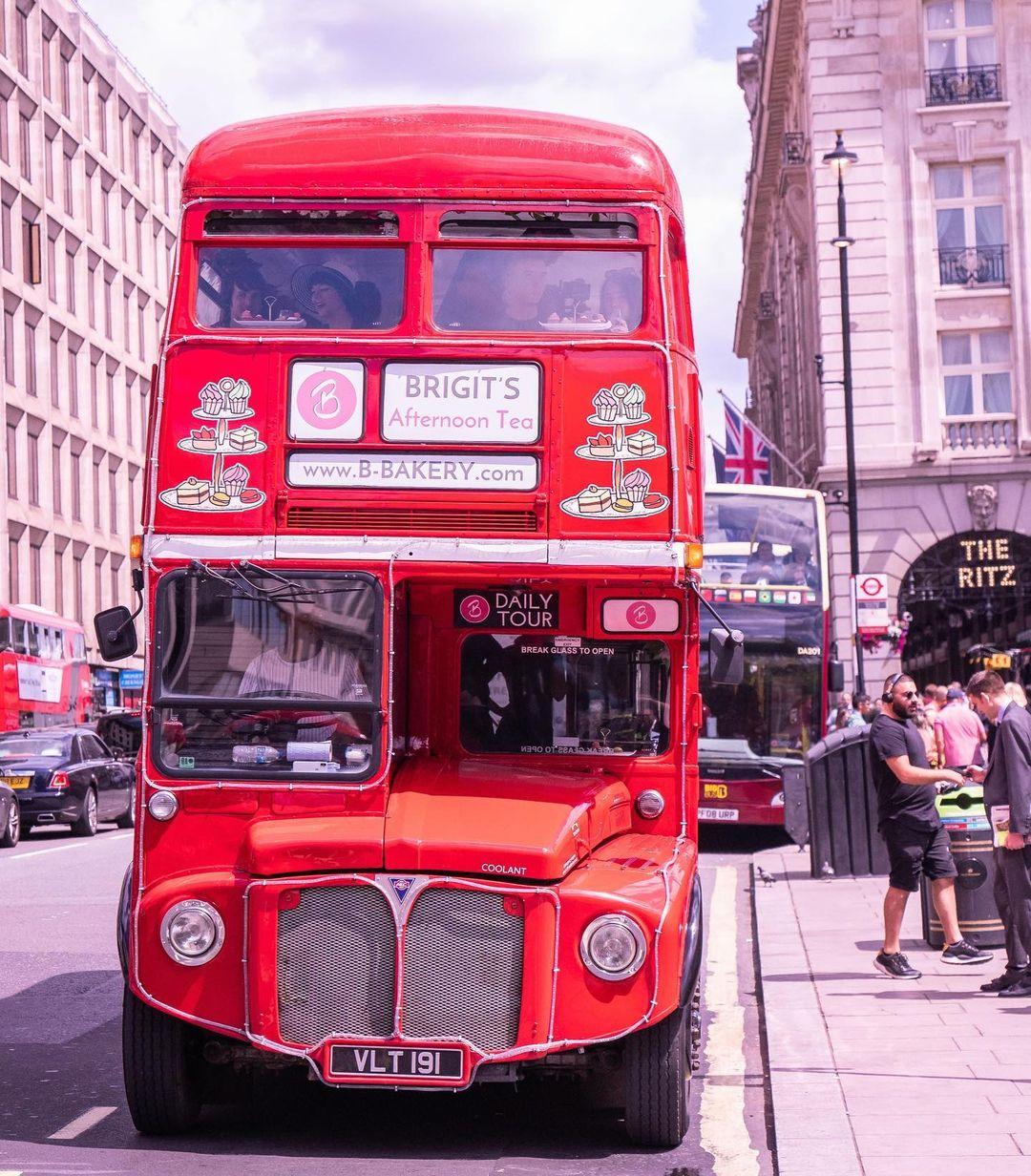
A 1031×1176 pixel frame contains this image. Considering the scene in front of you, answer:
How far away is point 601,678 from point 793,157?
39.1 metres

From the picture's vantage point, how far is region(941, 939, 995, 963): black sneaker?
11.8m

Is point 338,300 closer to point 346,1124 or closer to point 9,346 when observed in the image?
point 346,1124

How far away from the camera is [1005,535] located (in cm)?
3897

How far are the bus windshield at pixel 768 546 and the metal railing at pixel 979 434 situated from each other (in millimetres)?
17093

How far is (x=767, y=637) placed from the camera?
2292 cm

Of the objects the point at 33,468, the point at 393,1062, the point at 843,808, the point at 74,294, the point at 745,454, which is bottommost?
the point at 393,1062

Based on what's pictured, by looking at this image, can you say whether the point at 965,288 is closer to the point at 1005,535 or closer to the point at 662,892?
the point at 1005,535

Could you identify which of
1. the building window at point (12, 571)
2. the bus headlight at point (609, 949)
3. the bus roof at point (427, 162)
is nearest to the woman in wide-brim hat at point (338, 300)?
the bus roof at point (427, 162)

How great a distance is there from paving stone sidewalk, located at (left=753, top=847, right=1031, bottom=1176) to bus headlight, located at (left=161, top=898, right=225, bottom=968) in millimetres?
2251

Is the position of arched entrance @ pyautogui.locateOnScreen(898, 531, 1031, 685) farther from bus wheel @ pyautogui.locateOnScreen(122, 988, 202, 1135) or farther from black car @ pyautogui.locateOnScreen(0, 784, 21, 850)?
bus wheel @ pyautogui.locateOnScreen(122, 988, 202, 1135)

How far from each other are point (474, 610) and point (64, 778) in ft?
58.5

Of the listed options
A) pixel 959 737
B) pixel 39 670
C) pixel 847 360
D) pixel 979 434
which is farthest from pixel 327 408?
pixel 979 434

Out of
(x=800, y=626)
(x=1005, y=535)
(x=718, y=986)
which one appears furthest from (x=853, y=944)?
(x=1005, y=535)

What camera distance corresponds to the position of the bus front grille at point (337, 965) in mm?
7148
